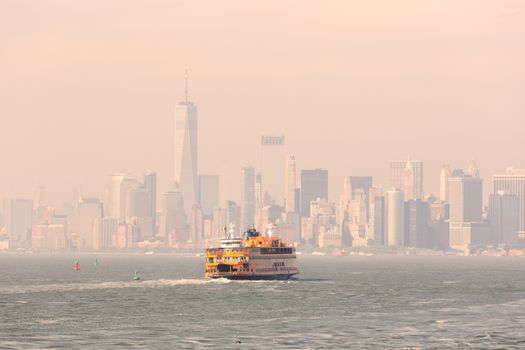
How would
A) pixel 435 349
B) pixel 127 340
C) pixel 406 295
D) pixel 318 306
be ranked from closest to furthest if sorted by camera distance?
1. pixel 435 349
2. pixel 127 340
3. pixel 318 306
4. pixel 406 295

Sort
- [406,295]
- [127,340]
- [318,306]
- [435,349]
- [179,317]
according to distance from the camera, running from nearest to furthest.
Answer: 1. [435,349]
2. [127,340]
3. [179,317]
4. [318,306]
5. [406,295]

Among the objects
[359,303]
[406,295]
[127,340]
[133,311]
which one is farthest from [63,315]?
[406,295]

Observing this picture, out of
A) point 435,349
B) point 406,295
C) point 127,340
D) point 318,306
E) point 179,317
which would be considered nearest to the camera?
point 435,349

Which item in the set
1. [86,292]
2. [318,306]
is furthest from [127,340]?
[86,292]

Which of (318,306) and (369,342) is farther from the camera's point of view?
(318,306)

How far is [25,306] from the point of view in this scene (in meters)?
157

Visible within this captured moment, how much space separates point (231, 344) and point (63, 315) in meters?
38.6

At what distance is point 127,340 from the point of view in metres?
112

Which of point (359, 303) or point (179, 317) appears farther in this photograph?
point (359, 303)

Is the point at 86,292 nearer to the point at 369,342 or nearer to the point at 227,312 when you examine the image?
the point at 227,312

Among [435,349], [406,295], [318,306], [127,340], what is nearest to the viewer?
[435,349]

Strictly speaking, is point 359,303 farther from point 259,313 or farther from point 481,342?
point 481,342

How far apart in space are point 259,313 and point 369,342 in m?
35.1

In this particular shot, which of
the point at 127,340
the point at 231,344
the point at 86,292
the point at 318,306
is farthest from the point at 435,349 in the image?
the point at 86,292
